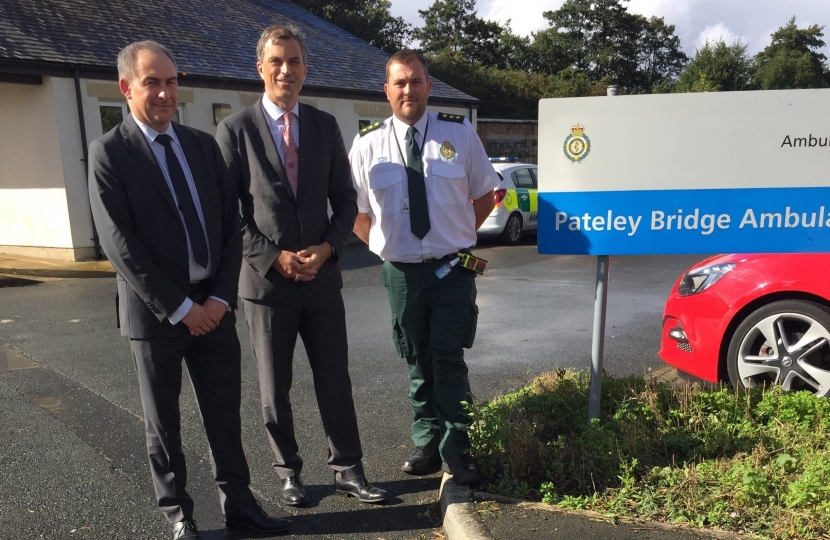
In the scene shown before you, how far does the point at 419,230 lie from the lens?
3.64 metres

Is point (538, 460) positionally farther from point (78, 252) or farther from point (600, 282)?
point (78, 252)

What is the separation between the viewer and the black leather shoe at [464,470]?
3.47 metres

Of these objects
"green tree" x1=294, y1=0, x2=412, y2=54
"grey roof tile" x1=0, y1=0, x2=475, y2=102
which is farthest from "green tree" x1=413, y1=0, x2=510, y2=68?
"grey roof tile" x1=0, y1=0, x2=475, y2=102

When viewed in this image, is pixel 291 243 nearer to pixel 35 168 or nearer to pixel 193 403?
pixel 193 403

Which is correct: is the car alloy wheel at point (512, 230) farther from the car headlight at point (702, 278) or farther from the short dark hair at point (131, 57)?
the short dark hair at point (131, 57)

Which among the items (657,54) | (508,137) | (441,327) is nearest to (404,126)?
(441,327)

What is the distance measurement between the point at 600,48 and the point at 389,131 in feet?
225

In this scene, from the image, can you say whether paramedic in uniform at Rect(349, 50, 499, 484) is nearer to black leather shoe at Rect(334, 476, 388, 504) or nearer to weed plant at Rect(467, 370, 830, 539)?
weed plant at Rect(467, 370, 830, 539)

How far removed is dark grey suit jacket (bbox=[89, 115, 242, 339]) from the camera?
9.86 ft

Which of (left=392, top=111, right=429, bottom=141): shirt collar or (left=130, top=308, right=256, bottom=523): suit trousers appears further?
(left=392, top=111, right=429, bottom=141): shirt collar

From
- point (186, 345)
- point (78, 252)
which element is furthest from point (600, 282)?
point (78, 252)

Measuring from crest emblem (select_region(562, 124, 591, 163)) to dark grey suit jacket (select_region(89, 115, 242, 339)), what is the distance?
165 centimetres

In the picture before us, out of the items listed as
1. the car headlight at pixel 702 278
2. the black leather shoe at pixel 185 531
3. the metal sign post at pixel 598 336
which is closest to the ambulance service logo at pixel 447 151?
the metal sign post at pixel 598 336

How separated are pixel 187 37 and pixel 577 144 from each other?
48.7 ft
